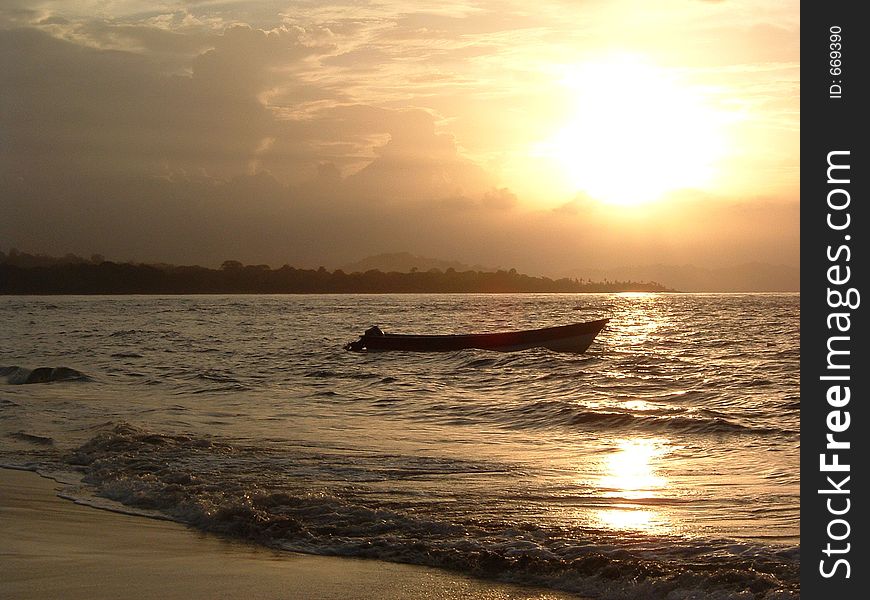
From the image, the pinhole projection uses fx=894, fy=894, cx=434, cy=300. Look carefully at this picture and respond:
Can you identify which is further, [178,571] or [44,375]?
[44,375]

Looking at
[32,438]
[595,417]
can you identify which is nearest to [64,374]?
[32,438]

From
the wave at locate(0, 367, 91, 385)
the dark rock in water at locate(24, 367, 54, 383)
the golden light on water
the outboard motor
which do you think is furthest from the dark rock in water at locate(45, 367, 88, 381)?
the golden light on water

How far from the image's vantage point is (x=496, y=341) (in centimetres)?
3962

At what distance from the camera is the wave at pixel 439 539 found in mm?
7184

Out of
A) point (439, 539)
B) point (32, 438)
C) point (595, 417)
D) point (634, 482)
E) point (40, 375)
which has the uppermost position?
point (439, 539)

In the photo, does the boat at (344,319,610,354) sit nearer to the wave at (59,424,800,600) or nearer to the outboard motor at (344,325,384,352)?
the outboard motor at (344,325,384,352)

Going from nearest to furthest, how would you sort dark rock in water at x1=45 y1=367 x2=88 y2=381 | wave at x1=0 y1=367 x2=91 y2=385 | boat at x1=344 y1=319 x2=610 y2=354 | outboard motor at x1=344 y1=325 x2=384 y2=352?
1. wave at x1=0 y1=367 x2=91 y2=385
2. dark rock in water at x1=45 y1=367 x2=88 y2=381
3. boat at x1=344 y1=319 x2=610 y2=354
4. outboard motor at x1=344 y1=325 x2=384 y2=352

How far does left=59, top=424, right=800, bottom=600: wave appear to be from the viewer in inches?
283

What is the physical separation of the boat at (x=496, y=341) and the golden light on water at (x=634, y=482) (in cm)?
2317

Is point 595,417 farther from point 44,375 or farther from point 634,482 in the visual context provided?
point 44,375

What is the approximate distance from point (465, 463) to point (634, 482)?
8.58 ft

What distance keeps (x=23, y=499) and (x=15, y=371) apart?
2306cm

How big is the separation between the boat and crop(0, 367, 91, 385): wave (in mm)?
13693
